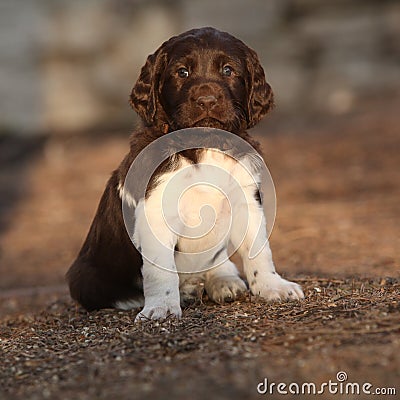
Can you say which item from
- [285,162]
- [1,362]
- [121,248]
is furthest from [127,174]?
[285,162]

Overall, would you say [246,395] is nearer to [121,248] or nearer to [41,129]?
[121,248]

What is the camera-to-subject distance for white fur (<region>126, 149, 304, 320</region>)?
4.88 metres

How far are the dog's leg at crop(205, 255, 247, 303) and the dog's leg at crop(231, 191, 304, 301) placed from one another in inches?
5.0

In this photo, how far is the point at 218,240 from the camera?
16.9ft

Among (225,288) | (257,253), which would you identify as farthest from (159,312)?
(257,253)

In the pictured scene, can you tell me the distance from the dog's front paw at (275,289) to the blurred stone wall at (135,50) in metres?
12.9

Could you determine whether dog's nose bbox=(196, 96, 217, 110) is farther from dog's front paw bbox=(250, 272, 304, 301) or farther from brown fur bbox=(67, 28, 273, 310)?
dog's front paw bbox=(250, 272, 304, 301)

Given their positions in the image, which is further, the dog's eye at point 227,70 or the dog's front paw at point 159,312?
the dog's eye at point 227,70

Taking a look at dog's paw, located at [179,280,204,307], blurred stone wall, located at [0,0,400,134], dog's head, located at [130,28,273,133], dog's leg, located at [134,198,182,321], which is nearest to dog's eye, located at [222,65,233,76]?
dog's head, located at [130,28,273,133]

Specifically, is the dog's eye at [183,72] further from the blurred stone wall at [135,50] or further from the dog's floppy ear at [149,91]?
the blurred stone wall at [135,50]

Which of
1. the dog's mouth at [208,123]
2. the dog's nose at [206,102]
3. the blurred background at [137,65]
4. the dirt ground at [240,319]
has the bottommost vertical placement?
the dirt ground at [240,319]

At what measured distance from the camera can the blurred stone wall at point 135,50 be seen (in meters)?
17.8

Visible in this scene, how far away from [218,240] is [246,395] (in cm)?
186

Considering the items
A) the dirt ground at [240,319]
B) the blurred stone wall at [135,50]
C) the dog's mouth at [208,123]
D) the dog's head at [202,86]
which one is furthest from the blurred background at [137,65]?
the dog's mouth at [208,123]
